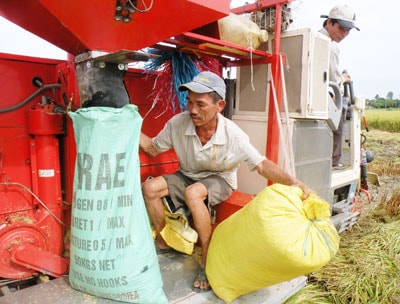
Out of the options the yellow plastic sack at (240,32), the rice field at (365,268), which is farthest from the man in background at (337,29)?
the rice field at (365,268)

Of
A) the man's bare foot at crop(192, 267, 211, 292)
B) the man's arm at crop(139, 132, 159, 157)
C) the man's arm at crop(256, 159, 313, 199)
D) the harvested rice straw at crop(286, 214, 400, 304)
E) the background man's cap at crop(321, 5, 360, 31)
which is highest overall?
the background man's cap at crop(321, 5, 360, 31)

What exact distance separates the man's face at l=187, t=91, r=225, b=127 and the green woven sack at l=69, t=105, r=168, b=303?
2.07 ft

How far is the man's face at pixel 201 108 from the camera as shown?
2406 mm

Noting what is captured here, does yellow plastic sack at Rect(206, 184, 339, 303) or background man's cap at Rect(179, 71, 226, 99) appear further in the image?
background man's cap at Rect(179, 71, 226, 99)

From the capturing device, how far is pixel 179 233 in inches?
96.5

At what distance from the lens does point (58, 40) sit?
1942 millimetres

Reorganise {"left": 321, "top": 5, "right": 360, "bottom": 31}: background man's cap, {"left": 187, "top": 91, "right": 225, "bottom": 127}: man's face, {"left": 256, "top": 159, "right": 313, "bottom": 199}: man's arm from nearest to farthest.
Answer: {"left": 256, "top": 159, "right": 313, "bottom": 199}: man's arm, {"left": 187, "top": 91, "right": 225, "bottom": 127}: man's face, {"left": 321, "top": 5, "right": 360, "bottom": 31}: background man's cap

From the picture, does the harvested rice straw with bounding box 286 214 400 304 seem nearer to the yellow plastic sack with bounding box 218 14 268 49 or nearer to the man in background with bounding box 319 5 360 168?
the man in background with bounding box 319 5 360 168

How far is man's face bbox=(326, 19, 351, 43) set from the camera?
3865mm

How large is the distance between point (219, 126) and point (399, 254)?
8.04ft

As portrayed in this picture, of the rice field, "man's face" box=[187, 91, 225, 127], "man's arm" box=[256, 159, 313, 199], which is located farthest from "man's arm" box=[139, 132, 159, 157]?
the rice field

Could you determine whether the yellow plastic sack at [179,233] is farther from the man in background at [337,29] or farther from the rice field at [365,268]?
the man in background at [337,29]

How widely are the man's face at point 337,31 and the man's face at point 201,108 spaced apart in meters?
2.28

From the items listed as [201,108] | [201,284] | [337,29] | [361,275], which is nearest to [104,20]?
[201,108]
